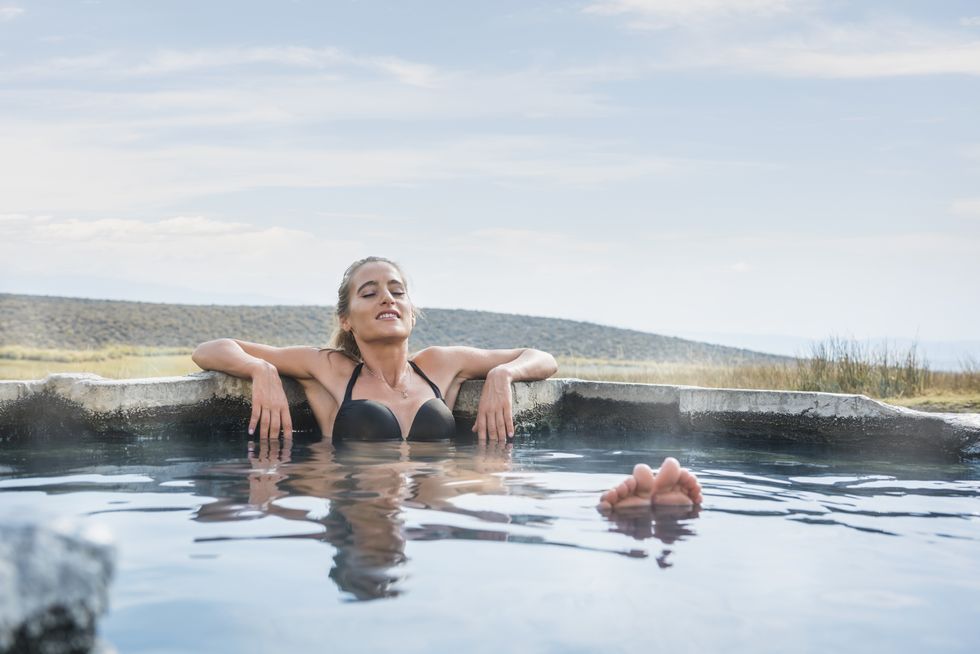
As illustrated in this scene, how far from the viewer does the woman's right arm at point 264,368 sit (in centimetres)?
516

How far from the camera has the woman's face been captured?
5211 mm

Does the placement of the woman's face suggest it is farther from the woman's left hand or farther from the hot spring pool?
the hot spring pool

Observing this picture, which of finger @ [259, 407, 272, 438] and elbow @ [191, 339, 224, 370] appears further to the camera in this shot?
elbow @ [191, 339, 224, 370]

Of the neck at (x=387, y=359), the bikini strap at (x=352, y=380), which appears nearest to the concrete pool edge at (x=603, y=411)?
the bikini strap at (x=352, y=380)

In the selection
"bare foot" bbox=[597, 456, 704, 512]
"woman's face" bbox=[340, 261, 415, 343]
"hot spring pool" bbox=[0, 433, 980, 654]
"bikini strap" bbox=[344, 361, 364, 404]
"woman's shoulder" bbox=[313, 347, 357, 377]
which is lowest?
"hot spring pool" bbox=[0, 433, 980, 654]

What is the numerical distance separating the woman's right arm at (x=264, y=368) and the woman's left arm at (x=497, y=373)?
0.82 m

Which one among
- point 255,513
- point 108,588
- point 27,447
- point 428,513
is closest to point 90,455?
point 27,447

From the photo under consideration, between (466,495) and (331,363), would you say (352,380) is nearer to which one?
(331,363)

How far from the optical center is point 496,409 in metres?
5.36

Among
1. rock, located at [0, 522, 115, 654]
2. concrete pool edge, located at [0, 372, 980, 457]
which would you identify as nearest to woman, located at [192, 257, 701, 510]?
concrete pool edge, located at [0, 372, 980, 457]

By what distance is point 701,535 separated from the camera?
3195 millimetres

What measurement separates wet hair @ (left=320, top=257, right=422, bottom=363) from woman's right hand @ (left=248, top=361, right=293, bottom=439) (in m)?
0.43

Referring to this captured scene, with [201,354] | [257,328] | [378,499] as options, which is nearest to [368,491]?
[378,499]

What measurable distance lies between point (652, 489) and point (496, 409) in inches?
80.4
